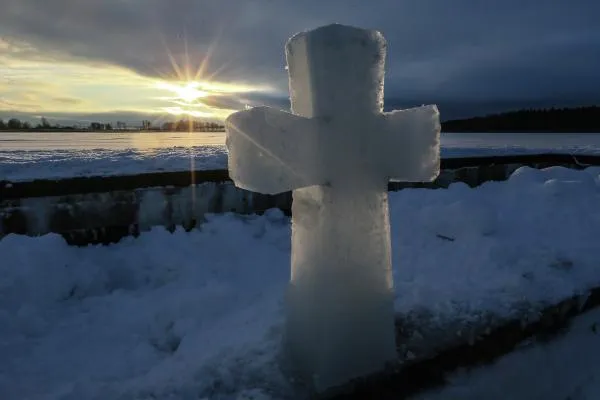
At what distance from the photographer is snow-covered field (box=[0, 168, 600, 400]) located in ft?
7.29

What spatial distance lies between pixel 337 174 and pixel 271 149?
281mm

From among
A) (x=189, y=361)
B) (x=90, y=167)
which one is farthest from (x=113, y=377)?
(x=90, y=167)

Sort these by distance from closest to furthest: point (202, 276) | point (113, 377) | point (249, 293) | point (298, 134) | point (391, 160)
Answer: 1. point (298, 134)
2. point (391, 160)
3. point (113, 377)
4. point (249, 293)
5. point (202, 276)

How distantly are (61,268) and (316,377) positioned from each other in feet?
10.1

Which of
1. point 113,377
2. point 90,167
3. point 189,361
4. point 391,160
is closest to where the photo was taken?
point 391,160

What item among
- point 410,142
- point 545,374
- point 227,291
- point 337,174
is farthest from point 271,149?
point 227,291

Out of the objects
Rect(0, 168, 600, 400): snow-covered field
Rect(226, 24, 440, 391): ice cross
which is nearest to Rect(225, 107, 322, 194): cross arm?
Rect(226, 24, 440, 391): ice cross

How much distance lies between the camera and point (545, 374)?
7.86ft

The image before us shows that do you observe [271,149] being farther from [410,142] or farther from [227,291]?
[227,291]

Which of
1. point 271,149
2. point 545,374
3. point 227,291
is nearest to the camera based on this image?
A: point 271,149

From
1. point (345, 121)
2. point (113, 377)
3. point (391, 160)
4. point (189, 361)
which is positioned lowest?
point (113, 377)

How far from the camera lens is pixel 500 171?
9.16 meters

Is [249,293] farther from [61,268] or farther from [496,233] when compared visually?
[496,233]

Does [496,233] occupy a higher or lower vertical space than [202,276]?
higher
